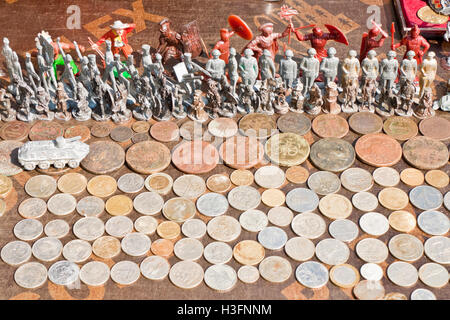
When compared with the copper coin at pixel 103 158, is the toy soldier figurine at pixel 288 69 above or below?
above

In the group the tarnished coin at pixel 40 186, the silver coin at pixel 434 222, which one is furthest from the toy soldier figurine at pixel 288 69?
the tarnished coin at pixel 40 186

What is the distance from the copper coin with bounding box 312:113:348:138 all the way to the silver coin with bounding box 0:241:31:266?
25.3ft

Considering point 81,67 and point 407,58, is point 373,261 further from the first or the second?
point 81,67

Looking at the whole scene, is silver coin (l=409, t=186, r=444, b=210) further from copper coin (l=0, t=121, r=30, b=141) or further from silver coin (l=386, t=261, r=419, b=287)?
copper coin (l=0, t=121, r=30, b=141)

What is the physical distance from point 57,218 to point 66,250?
1.03 m

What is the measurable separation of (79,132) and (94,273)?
14.6 ft

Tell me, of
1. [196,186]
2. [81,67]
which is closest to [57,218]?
[196,186]

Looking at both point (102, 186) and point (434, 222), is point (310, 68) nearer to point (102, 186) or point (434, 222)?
point (434, 222)

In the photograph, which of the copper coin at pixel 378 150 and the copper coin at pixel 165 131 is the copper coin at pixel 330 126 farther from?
the copper coin at pixel 165 131

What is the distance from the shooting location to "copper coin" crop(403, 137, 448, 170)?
55.8 ft

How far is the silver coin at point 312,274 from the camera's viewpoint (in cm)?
1479

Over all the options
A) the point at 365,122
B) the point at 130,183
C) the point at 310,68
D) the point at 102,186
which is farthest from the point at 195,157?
the point at 365,122

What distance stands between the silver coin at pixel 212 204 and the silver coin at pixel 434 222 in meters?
4.53

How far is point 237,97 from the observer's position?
18.6 metres
